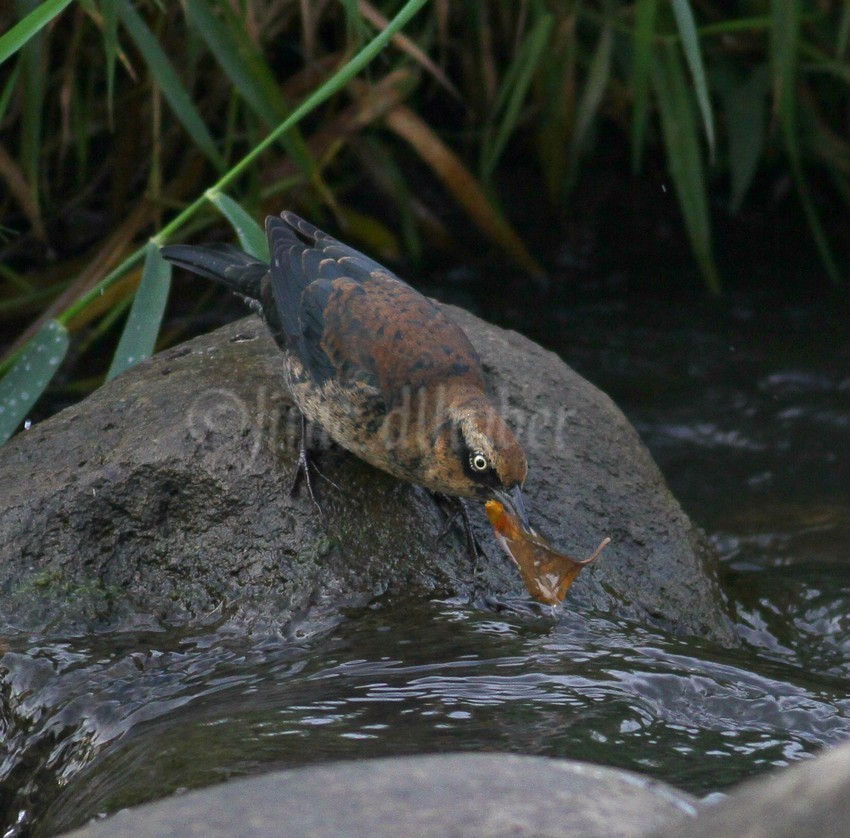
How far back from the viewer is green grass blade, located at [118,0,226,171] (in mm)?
4648

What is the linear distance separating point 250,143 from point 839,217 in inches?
161

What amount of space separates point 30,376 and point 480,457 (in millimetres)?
1692

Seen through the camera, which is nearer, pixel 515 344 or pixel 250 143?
pixel 515 344

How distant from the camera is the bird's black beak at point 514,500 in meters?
3.64

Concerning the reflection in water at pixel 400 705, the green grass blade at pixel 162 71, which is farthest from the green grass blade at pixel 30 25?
the reflection in water at pixel 400 705

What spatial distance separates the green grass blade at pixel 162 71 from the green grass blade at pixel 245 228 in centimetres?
53

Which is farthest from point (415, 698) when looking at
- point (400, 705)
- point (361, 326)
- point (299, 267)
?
point (299, 267)

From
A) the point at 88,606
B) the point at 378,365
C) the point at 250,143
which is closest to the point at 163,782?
the point at 88,606

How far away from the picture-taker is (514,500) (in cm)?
367

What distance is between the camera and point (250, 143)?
242 inches

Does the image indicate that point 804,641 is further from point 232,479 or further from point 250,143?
point 250,143

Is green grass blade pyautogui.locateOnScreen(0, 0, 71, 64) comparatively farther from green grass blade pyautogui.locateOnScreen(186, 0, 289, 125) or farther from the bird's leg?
the bird's leg

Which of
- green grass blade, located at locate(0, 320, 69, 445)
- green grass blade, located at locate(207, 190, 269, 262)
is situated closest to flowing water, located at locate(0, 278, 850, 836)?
green grass blade, located at locate(0, 320, 69, 445)

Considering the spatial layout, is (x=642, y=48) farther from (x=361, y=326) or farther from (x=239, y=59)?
(x=361, y=326)
